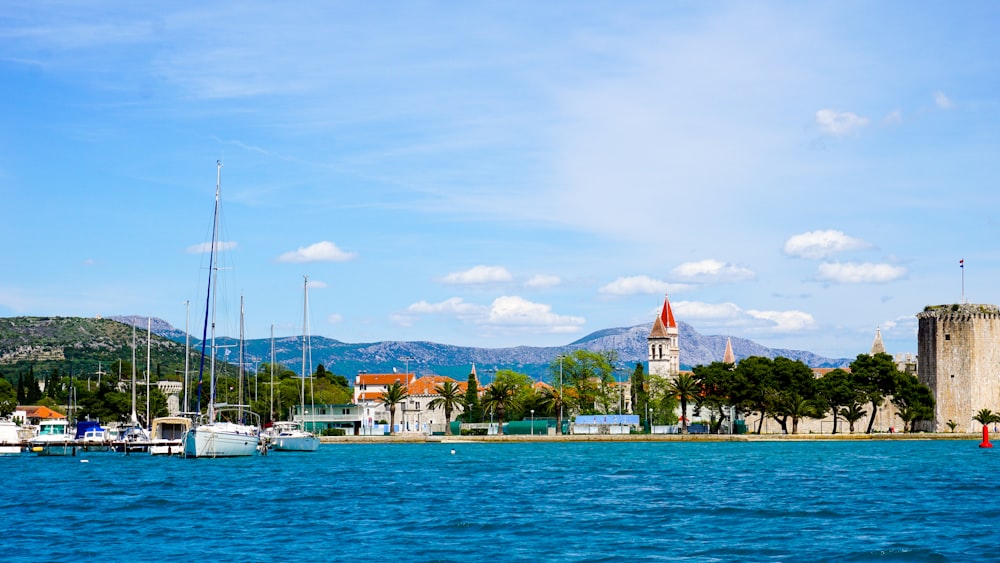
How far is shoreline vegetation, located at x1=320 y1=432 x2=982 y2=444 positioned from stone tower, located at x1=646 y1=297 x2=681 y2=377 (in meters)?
63.1

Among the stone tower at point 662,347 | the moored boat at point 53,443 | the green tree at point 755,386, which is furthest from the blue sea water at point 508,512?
the stone tower at point 662,347

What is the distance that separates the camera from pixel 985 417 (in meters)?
95.2

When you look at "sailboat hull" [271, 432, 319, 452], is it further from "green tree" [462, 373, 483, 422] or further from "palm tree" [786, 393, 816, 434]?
"green tree" [462, 373, 483, 422]

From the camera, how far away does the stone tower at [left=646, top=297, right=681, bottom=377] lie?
16262 cm

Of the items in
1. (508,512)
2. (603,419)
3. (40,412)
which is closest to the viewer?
(508,512)

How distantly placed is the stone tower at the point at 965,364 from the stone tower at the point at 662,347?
2523 inches

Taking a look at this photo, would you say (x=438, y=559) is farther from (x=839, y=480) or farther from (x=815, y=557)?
(x=839, y=480)

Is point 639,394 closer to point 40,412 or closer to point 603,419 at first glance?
point 603,419

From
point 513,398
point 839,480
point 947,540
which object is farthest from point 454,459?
point 513,398

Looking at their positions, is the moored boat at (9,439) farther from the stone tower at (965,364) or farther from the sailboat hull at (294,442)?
the stone tower at (965,364)

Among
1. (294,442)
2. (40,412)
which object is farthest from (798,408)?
(40,412)

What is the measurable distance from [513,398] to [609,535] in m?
90.3

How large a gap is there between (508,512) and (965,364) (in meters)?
74.3

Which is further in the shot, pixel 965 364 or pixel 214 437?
pixel 965 364
